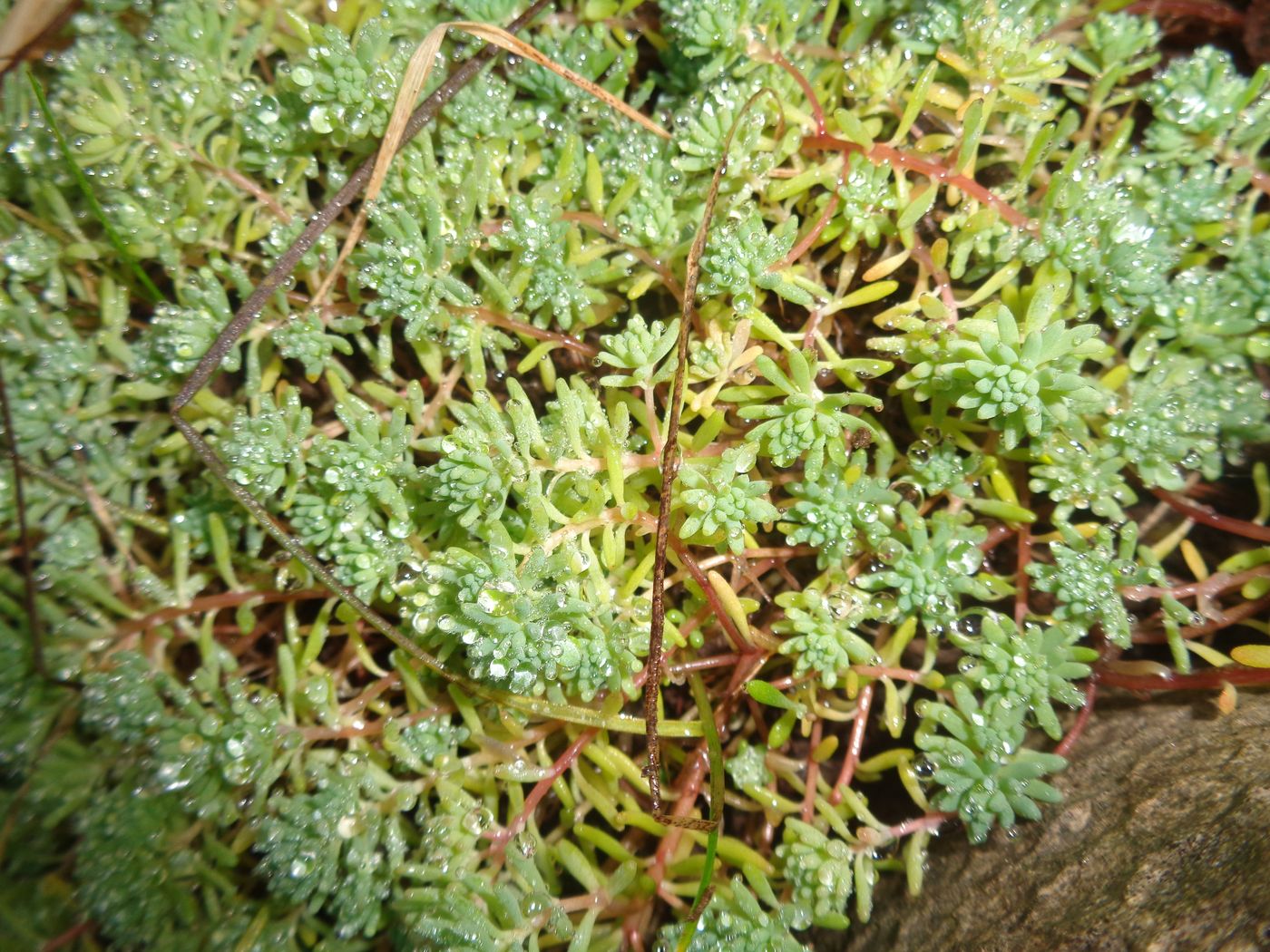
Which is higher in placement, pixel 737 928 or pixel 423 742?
pixel 423 742

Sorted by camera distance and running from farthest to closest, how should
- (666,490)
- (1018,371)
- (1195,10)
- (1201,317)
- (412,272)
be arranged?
(1195,10)
(1201,317)
(412,272)
(666,490)
(1018,371)

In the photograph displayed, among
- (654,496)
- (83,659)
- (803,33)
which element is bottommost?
(83,659)

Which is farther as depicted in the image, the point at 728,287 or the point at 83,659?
the point at 83,659

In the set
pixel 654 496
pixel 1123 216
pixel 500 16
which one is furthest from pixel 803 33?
pixel 654 496

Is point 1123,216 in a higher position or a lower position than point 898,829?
higher

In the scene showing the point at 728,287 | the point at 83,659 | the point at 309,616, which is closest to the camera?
the point at 728,287

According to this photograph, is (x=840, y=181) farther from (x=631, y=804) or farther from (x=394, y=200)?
(x=631, y=804)

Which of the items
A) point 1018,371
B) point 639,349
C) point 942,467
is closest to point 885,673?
point 942,467

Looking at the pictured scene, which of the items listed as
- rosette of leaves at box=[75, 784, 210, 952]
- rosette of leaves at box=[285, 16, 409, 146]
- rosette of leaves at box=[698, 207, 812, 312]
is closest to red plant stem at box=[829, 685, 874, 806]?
rosette of leaves at box=[698, 207, 812, 312]

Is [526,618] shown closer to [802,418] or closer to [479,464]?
[479,464]
